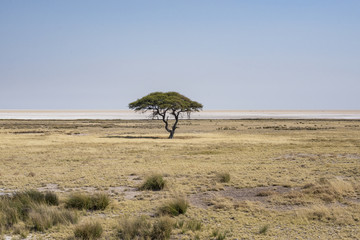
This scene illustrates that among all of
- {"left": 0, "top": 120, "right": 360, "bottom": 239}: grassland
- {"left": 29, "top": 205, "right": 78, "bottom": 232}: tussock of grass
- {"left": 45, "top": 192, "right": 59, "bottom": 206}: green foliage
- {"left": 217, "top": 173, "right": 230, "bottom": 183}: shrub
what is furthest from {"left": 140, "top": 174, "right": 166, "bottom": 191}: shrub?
{"left": 29, "top": 205, "right": 78, "bottom": 232}: tussock of grass

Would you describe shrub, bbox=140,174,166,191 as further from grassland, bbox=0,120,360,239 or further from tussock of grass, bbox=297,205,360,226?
tussock of grass, bbox=297,205,360,226

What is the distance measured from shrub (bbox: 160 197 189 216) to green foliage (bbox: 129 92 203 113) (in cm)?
3612

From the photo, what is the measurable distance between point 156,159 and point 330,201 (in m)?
15.5

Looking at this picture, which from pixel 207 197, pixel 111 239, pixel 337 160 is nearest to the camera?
pixel 111 239

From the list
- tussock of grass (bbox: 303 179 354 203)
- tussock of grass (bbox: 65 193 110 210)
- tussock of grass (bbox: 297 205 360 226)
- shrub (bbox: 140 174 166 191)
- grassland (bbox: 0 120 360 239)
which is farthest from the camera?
shrub (bbox: 140 174 166 191)

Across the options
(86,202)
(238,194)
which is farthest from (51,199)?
(238,194)

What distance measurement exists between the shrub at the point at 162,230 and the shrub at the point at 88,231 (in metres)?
1.51

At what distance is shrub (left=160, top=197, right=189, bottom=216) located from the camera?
12062 mm

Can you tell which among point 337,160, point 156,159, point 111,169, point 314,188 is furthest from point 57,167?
point 337,160

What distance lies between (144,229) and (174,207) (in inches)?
98.2

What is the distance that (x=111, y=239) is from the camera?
956 centimetres

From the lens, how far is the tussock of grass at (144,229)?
9.69 m

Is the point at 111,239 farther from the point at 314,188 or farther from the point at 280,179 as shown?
the point at 280,179

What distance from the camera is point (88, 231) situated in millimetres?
9695
